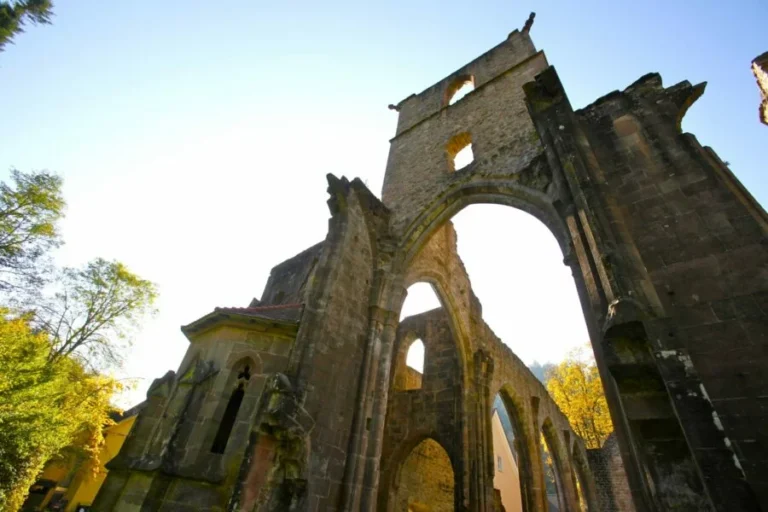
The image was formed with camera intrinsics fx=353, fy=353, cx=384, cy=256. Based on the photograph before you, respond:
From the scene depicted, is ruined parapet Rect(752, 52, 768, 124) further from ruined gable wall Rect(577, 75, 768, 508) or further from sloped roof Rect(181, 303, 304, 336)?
sloped roof Rect(181, 303, 304, 336)

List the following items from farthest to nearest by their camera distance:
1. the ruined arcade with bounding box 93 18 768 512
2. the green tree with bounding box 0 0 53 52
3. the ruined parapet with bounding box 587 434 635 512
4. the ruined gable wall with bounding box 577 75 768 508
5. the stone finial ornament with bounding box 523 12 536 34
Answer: the ruined parapet with bounding box 587 434 635 512 → the stone finial ornament with bounding box 523 12 536 34 → the green tree with bounding box 0 0 53 52 → the ruined arcade with bounding box 93 18 768 512 → the ruined gable wall with bounding box 577 75 768 508

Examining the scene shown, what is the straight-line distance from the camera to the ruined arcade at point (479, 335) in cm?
273

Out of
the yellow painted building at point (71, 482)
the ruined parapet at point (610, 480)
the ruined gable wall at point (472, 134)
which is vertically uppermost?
the ruined gable wall at point (472, 134)

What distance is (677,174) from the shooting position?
155 inches

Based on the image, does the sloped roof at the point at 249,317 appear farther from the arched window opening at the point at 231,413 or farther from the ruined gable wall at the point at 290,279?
the ruined gable wall at the point at 290,279

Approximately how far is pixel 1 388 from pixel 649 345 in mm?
16083

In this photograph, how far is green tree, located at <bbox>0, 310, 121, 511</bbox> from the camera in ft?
36.1

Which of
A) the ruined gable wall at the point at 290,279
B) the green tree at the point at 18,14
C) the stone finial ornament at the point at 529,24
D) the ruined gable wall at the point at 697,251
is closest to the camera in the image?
the ruined gable wall at the point at 697,251

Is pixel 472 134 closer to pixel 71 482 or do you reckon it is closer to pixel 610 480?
pixel 610 480

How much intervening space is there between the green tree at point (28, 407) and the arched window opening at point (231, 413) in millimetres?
9492

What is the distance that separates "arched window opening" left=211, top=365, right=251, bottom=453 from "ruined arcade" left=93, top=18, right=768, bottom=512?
3 cm

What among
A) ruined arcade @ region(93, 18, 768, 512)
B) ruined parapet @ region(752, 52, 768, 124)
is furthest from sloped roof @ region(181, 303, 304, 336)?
ruined parapet @ region(752, 52, 768, 124)

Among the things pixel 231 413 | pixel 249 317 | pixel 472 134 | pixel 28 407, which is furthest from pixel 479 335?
pixel 28 407

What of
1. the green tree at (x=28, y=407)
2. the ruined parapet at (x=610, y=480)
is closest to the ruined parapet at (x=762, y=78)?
the ruined parapet at (x=610, y=480)
